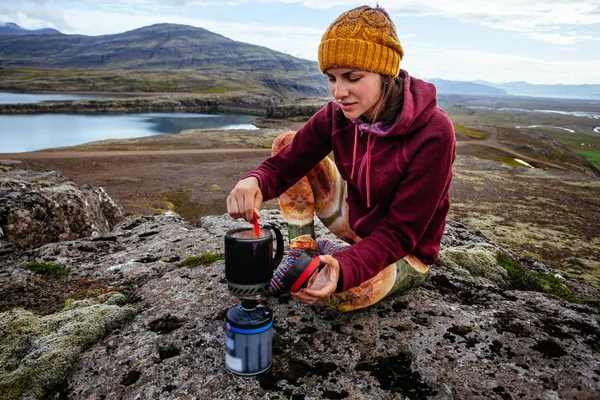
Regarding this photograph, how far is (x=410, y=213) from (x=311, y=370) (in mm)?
1247

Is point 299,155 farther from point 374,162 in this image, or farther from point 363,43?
point 363,43

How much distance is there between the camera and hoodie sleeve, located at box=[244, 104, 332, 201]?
338 cm

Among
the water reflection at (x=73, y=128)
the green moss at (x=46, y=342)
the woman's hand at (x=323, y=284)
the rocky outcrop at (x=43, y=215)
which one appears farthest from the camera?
the water reflection at (x=73, y=128)

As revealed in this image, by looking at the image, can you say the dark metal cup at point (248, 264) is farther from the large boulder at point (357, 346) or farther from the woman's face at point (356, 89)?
the woman's face at point (356, 89)

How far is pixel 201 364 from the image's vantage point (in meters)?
2.62

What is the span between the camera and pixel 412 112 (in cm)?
264

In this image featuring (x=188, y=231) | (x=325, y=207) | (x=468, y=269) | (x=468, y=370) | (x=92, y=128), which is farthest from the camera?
(x=92, y=128)

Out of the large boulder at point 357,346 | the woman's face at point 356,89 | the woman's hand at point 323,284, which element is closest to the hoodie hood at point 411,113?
the woman's face at point 356,89

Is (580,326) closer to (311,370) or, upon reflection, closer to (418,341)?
(418,341)

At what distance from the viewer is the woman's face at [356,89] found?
2650mm

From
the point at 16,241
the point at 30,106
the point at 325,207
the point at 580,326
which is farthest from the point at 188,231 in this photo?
the point at 30,106

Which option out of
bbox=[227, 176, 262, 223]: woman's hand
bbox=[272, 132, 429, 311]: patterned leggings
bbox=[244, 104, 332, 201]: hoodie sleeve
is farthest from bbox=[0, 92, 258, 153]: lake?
bbox=[227, 176, 262, 223]: woman's hand

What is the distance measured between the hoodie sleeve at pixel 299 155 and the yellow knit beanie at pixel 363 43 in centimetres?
73

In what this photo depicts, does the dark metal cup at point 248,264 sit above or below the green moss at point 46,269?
above
